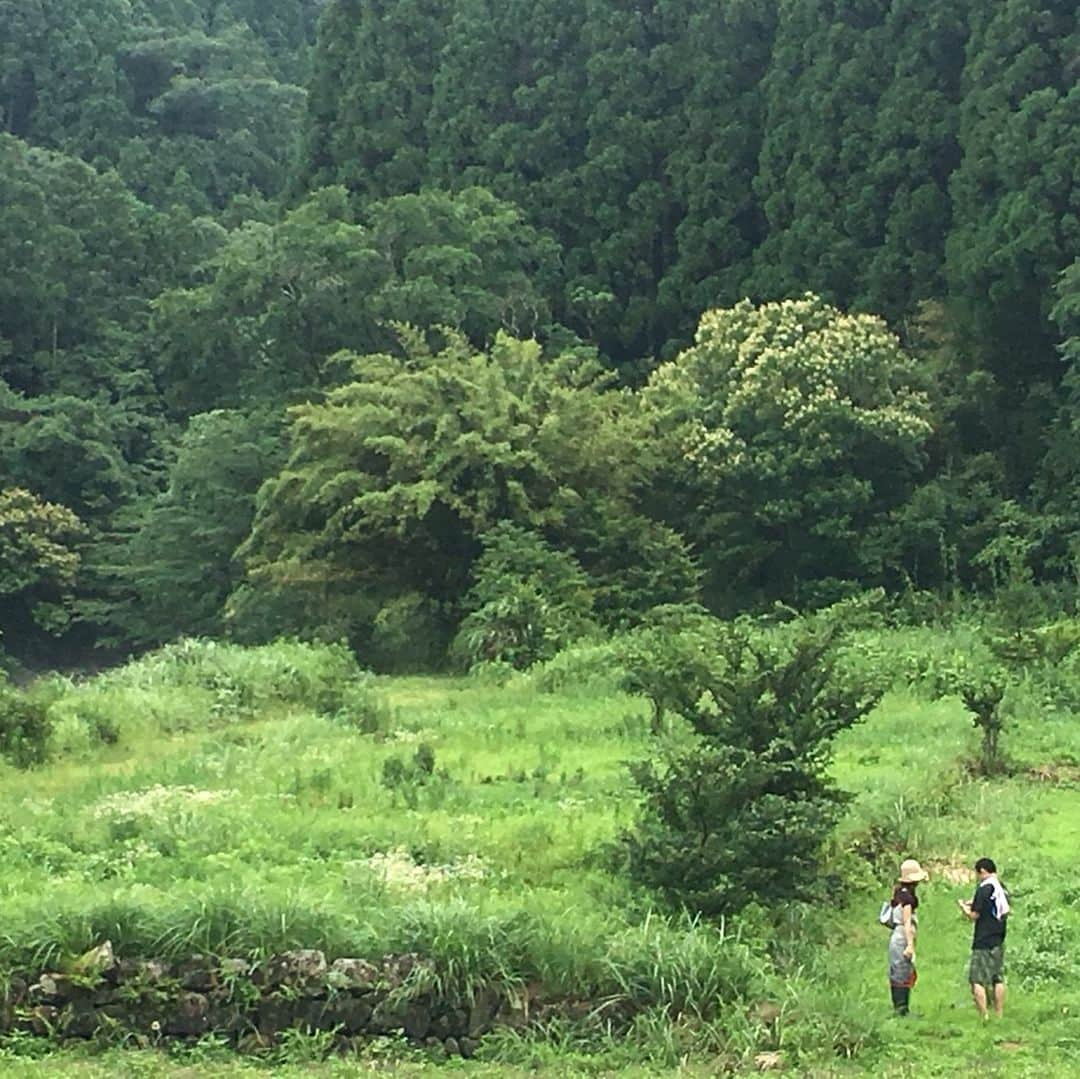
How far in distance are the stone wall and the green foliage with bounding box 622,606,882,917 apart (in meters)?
1.77

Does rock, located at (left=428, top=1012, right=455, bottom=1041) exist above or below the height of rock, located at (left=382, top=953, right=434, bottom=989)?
below

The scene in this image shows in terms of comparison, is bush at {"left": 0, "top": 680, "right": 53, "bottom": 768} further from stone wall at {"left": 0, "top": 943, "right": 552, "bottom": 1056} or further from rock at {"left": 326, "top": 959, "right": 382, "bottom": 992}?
rock at {"left": 326, "top": 959, "right": 382, "bottom": 992}

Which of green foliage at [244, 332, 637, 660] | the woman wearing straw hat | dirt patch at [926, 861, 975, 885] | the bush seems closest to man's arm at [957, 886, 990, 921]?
the woman wearing straw hat

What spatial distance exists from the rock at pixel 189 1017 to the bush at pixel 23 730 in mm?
7943

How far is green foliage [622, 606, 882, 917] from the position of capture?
10359 mm

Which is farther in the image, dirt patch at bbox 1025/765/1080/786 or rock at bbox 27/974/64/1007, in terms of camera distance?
dirt patch at bbox 1025/765/1080/786

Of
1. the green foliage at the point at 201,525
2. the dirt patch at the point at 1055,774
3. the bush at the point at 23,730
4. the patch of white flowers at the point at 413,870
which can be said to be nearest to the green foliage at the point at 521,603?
the green foliage at the point at 201,525

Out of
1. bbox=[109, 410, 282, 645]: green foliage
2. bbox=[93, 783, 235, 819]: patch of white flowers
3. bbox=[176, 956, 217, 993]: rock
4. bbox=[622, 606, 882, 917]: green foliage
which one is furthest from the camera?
bbox=[109, 410, 282, 645]: green foliage

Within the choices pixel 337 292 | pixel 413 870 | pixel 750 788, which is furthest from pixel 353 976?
pixel 337 292

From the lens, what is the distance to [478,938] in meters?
9.14

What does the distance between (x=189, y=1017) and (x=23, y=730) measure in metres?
8.35

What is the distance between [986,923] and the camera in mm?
8820

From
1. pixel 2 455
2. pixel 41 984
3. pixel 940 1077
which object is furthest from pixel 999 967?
pixel 2 455

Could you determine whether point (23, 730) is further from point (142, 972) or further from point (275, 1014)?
point (275, 1014)
